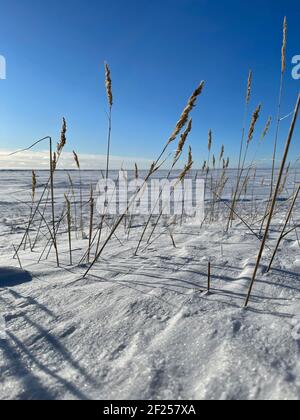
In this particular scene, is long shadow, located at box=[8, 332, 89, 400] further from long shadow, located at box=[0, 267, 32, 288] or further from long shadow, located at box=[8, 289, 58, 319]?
long shadow, located at box=[0, 267, 32, 288]

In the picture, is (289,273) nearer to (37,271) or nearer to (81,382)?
(81,382)

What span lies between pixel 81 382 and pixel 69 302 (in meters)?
0.41

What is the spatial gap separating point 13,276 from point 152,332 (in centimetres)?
82

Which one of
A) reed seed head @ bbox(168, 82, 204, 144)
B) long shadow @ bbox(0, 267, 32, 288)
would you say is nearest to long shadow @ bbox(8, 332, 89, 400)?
long shadow @ bbox(0, 267, 32, 288)

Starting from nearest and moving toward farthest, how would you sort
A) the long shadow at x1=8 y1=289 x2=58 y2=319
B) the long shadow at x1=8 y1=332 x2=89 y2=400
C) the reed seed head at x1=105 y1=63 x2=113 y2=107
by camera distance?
the long shadow at x1=8 y1=332 x2=89 y2=400, the long shadow at x1=8 y1=289 x2=58 y2=319, the reed seed head at x1=105 y1=63 x2=113 y2=107

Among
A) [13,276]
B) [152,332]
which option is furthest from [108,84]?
[152,332]

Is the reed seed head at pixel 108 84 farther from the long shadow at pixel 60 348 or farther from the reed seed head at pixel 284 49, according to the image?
the long shadow at pixel 60 348

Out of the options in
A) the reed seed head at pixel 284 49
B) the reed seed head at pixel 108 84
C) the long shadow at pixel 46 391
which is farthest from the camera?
the reed seed head at pixel 108 84

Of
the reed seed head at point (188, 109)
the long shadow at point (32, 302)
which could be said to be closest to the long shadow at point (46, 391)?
the long shadow at point (32, 302)

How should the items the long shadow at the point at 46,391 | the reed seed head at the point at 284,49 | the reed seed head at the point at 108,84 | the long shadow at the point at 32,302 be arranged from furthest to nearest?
the reed seed head at the point at 108,84 < the reed seed head at the point at 284,49 < the long shadow at the point at 32,302 < the long shadow at the point at 46,391

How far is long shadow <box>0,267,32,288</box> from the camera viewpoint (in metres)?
1.22

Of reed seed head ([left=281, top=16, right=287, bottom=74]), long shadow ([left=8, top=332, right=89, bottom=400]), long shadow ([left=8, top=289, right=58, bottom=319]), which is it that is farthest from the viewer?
reed seed head ([left=281, top=16, right=287, bottom=74])

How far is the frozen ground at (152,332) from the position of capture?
0.58m
